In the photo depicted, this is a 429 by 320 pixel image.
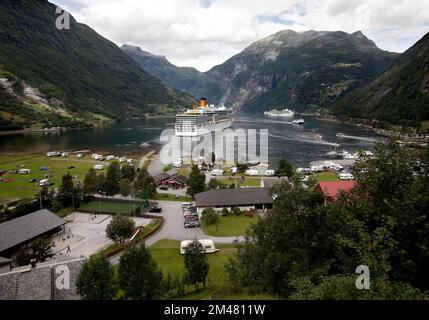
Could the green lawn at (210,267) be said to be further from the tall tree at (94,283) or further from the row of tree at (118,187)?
the row of tree at (118,187)

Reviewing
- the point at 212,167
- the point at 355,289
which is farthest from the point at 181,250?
the point at 212,167

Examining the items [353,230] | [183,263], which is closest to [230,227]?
[183,263]

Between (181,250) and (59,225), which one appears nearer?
(181,250)

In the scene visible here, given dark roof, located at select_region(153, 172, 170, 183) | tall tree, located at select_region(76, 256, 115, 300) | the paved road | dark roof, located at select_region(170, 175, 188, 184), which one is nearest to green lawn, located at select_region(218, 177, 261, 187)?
dark roof, located at select_region(170, 175, 188, 184)

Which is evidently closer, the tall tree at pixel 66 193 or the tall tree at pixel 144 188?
the tall tree at pixel 66 193

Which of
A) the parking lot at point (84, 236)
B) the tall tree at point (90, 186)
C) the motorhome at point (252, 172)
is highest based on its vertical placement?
the tall tree at point (90, 186)

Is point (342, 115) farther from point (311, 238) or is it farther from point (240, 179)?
point (311, 238)

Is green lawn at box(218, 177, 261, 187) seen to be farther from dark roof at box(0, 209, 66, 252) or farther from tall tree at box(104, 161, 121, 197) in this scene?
dark roof at box(0, 209, 66, 252)

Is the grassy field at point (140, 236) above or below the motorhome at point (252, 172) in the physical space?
below

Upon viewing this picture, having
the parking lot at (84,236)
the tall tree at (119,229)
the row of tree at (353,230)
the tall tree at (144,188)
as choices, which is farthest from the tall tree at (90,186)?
the row of tree at (353,230)
